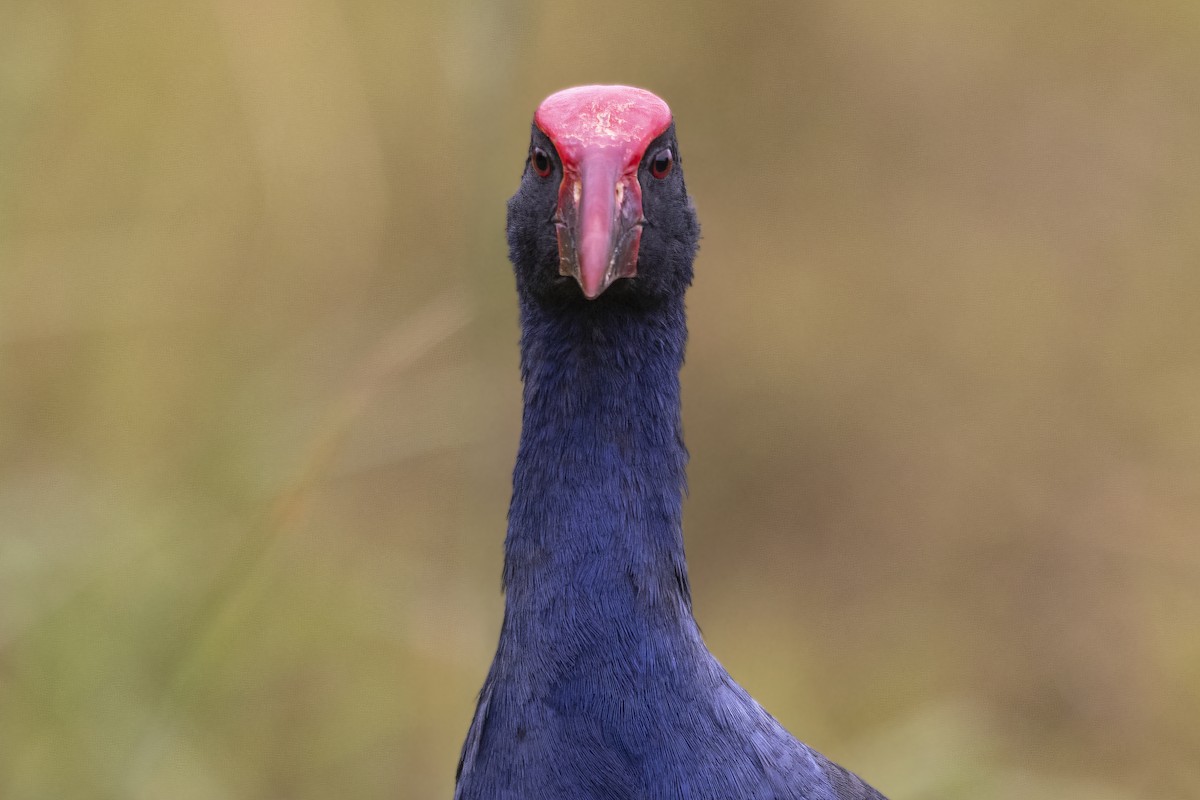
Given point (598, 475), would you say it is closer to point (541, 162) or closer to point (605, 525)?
point (605, 525)

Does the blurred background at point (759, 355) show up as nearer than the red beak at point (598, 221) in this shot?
No

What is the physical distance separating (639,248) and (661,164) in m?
0.15

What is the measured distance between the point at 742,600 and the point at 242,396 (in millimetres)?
2279

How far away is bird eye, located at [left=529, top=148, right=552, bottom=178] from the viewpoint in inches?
79.9

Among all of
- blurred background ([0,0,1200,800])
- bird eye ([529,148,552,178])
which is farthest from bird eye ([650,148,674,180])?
blurred background ([0,0,1200,800])

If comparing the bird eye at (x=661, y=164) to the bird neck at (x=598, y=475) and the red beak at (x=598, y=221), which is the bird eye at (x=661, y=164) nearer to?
the red beak at (x=598, y=221)

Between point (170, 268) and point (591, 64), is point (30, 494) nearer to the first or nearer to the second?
point (170, 268)

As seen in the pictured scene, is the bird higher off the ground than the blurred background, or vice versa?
the blurred background

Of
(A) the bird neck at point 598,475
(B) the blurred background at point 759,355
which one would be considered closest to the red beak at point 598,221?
(A) the bird neck at point 598,475

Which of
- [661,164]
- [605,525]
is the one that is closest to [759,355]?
[661,164]

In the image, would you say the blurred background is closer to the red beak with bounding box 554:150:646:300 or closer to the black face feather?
the black face feather

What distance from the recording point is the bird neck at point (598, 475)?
77.3 inches

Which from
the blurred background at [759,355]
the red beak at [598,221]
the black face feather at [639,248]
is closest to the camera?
the red beak at [598,221]

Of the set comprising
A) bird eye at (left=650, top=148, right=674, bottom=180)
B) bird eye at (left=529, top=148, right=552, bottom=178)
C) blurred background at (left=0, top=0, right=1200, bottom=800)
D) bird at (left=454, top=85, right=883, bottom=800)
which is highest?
blurred background at (left=0, top=0, right=1200, bottom=800)
